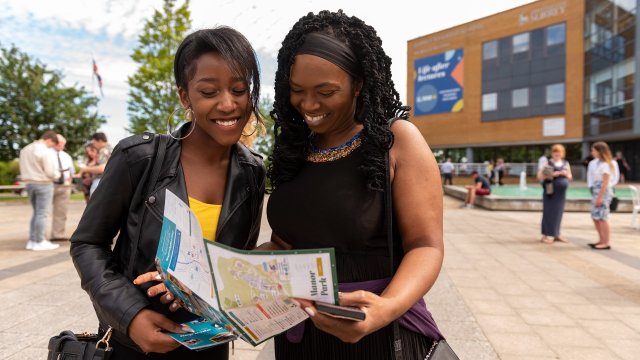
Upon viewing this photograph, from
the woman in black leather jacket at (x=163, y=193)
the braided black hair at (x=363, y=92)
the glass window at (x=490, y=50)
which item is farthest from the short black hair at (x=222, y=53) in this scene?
the glass window at (x=490, y=50)

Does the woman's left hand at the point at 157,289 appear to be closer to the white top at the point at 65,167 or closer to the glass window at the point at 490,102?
the white top at the point at 65,167

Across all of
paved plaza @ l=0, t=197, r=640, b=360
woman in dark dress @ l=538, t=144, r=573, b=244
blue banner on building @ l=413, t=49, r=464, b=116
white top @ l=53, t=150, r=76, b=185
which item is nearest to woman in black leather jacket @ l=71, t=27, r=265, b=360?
paved plaza @ l=0, t=197, r=640, b=360

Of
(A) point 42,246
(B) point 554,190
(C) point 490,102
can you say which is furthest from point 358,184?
(C) point 490,102

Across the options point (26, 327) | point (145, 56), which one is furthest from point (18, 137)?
point (26, 327)

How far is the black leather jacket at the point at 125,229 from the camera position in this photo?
1.24 m

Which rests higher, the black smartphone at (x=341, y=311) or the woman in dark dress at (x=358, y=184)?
the woman in dark dress at (x=358, y=184)

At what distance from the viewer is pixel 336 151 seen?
1.34m

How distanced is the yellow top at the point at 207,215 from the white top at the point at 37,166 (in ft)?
22.2

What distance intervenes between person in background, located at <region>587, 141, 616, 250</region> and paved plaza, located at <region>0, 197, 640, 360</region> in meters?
0.26

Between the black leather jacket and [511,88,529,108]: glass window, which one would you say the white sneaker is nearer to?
the black leather jacket

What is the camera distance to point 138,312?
1222 millimetres

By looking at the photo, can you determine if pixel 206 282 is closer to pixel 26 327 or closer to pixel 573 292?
pixel 26 327

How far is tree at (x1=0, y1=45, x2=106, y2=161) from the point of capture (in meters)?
20.9

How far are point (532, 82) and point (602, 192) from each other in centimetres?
3193
